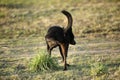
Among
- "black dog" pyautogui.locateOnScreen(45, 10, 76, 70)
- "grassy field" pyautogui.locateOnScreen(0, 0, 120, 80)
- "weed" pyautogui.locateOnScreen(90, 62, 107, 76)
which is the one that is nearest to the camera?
"weed" pyautogui.locateOnScreen(90, 62, 107, 76)

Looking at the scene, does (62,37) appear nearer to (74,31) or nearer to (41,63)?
(41,63)

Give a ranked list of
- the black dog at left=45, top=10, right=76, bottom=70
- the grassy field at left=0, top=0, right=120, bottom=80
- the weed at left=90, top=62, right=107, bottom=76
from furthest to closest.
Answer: the black dog at left=45, top=10, right=76, bottom=70 < the grassy field at left=0, top=0, right=120, bottom=80 < the weed at left=90, top=62, right=107, bottom=76

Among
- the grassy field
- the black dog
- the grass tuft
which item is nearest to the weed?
the grassy field

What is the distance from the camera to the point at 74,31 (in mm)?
17406

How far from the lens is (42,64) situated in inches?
439

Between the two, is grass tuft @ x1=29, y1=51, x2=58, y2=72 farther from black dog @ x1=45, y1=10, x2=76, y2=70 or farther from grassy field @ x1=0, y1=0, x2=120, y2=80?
black dog @ x1=45, y1=10, x2=76, y2=70

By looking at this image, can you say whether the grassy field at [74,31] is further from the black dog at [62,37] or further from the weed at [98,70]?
the black dog at [62,37]

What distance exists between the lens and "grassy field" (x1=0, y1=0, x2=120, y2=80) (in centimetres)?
1095

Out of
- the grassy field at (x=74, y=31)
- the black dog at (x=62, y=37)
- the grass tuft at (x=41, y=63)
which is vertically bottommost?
the grassy field at (x=74, y=31)

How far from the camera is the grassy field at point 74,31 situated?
35.9 feet

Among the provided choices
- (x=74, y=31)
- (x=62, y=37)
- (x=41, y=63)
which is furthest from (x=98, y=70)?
(x=74, y=31)

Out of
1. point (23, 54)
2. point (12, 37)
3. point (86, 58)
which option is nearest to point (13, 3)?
point (12, 37)

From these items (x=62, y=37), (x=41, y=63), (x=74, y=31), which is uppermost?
(x=62, y=37)

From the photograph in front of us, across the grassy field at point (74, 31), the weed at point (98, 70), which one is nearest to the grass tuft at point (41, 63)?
the grassy field at point (74, 31)
